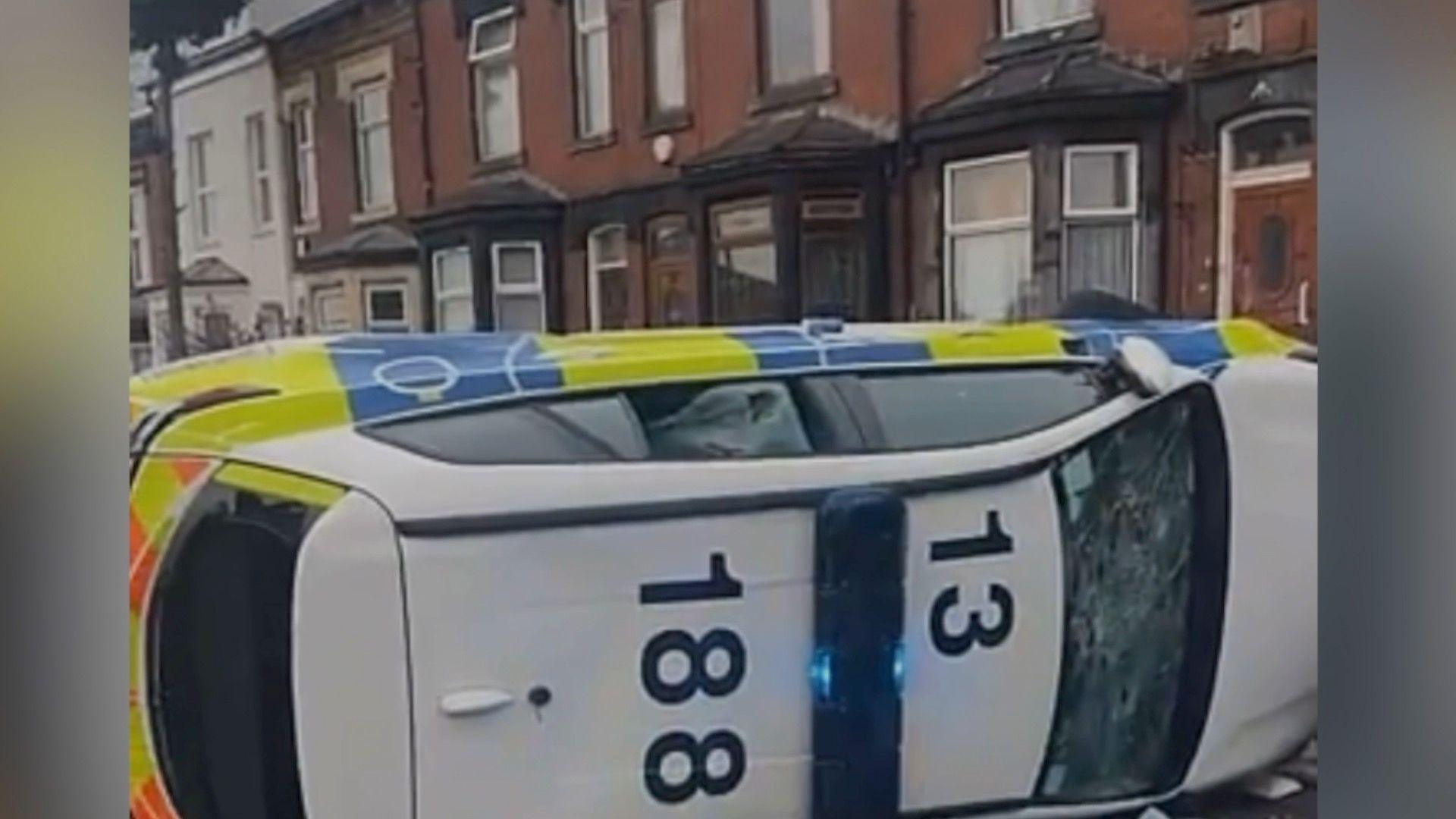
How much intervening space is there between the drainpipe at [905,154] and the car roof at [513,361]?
0.23ft

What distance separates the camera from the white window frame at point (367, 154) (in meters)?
1.44

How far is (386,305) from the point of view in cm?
146

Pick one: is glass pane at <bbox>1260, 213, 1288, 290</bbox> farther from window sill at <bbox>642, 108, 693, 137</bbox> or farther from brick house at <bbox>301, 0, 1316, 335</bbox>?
window sill at <bbox>642, 108, 693, 137</bbox>

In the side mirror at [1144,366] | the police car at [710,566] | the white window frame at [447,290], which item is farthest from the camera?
the side mirror at [1144,366]

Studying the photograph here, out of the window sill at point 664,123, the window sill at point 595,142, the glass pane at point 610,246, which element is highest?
the window sill at point 664,123

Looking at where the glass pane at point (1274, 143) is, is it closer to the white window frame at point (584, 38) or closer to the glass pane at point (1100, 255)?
the glass pane at point (1100, 255)

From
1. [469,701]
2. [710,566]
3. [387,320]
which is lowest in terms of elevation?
[469,701]

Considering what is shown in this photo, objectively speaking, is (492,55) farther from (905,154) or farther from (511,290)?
(905,154)

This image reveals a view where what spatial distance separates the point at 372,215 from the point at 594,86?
278mm

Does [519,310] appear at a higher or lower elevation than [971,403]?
higher

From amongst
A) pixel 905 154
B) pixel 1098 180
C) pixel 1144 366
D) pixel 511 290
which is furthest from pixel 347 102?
pixel 1144 366

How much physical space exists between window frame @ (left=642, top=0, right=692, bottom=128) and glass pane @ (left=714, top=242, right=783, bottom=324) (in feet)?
0.52

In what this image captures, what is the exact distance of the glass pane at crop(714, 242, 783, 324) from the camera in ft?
4.86

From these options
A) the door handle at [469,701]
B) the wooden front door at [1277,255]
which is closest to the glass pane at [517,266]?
the door handle at [469,701]
